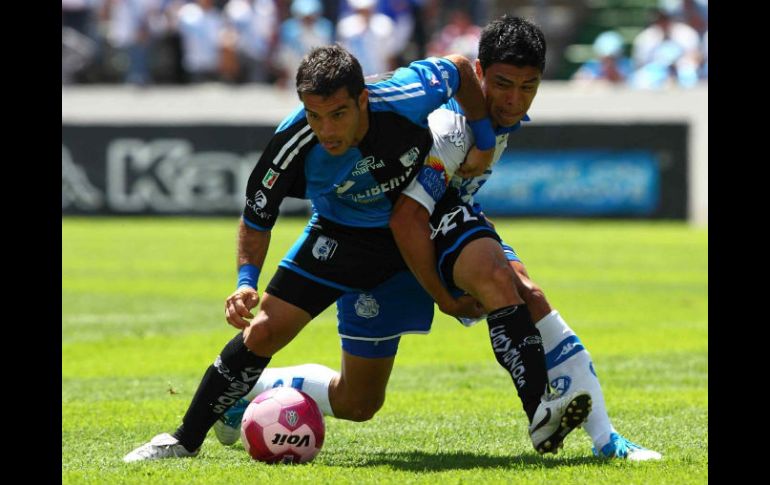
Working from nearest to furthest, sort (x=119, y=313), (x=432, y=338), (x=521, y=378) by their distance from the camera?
(x=521, y=378) → (x=432, y=338) → (x=119, y=313)

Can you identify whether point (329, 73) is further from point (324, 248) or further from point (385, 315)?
point (385, 315)

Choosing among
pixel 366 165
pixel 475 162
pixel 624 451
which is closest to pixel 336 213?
pixel 366 165

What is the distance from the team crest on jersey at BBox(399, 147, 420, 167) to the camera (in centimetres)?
675

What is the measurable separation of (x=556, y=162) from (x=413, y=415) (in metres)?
14.8

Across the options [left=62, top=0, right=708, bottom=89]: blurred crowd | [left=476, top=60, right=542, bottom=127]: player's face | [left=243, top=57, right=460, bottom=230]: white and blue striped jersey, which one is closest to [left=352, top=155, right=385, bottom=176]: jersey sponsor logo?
[left=243, top=57, right=460, bottom=230]: white and blue striped jersey

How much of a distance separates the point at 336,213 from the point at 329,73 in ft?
3.40

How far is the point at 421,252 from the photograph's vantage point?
22.0ft

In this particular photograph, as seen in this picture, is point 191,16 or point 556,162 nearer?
point 556,162

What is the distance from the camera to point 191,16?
2520 centimetres

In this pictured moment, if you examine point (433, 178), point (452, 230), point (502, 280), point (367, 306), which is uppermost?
point (433, 178)

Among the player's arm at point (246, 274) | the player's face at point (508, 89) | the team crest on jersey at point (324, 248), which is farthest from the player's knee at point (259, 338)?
the player's face at point (508, 89)
